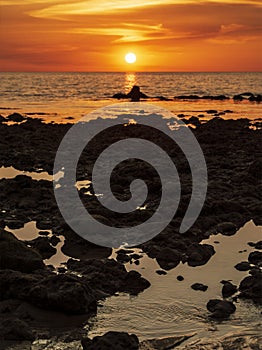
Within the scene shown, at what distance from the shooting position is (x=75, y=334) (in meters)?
7.24

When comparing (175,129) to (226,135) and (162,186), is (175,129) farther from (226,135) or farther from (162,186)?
(162,186)

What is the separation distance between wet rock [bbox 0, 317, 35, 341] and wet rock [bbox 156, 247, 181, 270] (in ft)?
10.7

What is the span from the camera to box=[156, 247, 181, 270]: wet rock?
9875 millimetres

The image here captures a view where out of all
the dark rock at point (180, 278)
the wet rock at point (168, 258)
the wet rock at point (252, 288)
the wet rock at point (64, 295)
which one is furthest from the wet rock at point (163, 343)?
the wet rock at point (168, 258)

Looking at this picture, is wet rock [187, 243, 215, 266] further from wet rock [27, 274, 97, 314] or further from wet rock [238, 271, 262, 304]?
wet rock [27, 274, 97, 314]

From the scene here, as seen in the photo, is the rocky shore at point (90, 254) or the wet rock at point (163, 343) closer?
the wet rock at point (163, 343)

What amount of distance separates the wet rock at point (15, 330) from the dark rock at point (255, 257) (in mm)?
4527

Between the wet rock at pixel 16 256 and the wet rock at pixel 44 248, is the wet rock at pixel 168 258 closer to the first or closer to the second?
the wet rock at pixel 44 248

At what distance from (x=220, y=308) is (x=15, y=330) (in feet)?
9.38

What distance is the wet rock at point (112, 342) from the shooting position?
651 cm

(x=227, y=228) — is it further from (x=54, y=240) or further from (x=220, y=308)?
(x=220, y=308)

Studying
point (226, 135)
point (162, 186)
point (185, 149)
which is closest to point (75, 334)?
point (162, 186)

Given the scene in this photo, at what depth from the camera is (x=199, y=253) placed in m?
10.3

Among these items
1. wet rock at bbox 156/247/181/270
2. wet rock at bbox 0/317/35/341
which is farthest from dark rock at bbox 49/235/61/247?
wet rock at bbox 0/317/35/341
